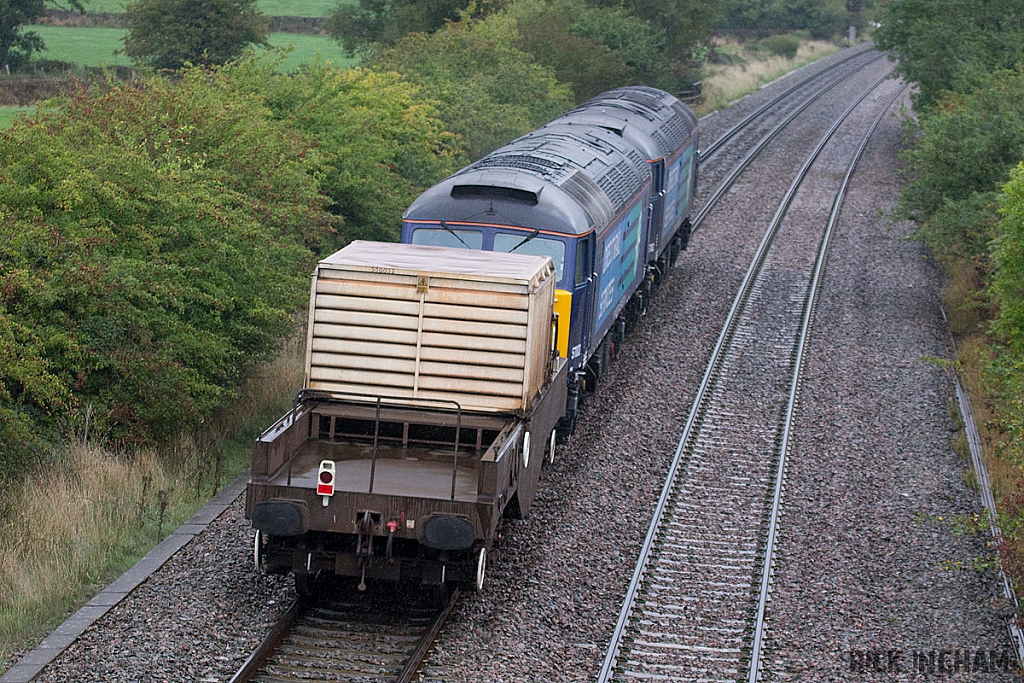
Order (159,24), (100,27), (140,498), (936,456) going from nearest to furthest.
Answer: (140,498), (936,456), (159,24), (100,27)

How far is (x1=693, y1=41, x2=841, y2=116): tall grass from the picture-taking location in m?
47.6

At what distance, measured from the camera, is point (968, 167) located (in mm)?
21391

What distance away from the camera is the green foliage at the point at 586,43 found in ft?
127

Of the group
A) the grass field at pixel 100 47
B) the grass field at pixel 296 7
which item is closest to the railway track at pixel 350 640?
the grass field at pixel 100 47

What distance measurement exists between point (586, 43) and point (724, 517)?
94.4 ft

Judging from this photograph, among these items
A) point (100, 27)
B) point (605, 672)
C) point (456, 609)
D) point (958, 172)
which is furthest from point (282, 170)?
point (100, 27)

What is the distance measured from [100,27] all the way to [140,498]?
44798 mm

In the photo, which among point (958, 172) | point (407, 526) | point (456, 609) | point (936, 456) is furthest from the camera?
point (958, 172)

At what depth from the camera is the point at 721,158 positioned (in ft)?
115

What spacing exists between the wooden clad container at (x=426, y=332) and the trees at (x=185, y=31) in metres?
25.2

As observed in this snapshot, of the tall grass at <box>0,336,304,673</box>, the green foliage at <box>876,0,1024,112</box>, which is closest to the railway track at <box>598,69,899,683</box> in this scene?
the tall grass at <box>0,336,304,673</box>

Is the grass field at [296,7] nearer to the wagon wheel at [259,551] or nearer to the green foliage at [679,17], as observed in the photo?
the green foliage at [679,17]

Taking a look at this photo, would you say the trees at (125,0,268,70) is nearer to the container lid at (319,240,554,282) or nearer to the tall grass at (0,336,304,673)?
the tall grass at (0,336,304,673)

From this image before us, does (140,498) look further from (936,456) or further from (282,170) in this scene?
(936,456)
